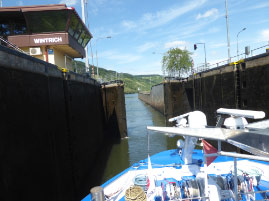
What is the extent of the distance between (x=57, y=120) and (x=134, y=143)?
38.2 ft

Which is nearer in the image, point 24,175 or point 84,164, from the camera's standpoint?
point 24,175

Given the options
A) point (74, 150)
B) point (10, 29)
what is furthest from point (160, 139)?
point (10, 29)

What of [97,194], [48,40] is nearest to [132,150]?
[48,40]

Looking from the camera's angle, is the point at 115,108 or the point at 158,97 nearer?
the point at 115,108

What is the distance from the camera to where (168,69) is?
54969 millimetres

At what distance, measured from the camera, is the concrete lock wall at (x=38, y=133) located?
5.23 m

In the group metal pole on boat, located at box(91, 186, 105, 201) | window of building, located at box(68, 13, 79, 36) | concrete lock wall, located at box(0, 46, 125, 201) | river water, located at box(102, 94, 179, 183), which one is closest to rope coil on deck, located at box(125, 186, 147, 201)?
metal pole on boat, located at box(91, 186, 105, 201)

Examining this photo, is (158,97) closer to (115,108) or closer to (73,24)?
(115,108)

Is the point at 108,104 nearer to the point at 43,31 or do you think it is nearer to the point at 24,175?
the point at 43,31

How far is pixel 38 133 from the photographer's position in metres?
6.77

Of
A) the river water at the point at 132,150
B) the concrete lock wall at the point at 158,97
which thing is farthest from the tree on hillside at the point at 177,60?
the river water at the point at 132,150

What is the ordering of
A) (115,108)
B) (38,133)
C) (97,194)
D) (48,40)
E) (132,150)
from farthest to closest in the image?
1. (115,108)
2. (132,150)
3. (48,40)
4. (38,133)
5. (97,194)

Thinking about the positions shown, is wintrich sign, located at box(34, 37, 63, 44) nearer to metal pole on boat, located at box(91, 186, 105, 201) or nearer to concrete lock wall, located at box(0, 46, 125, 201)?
concrete lock wall, located at box(0, 46, 125, 201)

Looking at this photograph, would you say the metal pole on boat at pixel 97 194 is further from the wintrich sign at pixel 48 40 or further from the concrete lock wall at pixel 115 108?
the concrete lock wall at pixel 115 108
